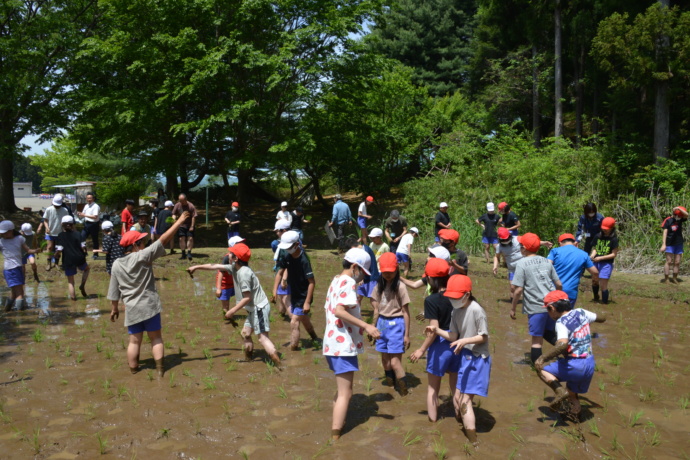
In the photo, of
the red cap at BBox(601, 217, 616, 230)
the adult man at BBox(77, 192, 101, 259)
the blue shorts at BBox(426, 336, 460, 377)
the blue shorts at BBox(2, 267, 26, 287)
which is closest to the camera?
the blue shorts at BBox(426, 336, 460, 377)

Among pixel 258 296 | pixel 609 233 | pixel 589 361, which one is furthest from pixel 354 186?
pixel 589 361

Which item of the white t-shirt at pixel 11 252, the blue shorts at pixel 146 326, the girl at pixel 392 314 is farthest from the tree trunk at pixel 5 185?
the girl at pixel 392 314

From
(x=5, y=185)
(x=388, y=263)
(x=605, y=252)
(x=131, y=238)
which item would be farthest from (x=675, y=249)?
(x=5, y=185)

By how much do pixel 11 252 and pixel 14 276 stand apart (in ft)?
1.71

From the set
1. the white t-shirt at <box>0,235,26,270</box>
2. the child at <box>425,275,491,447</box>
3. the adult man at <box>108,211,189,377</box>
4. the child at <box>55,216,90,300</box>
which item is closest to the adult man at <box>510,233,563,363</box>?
the child at <box>425,275,491,447</box>

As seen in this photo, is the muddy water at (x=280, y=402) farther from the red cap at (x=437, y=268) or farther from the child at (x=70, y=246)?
the red cap at (x=437, y=268)

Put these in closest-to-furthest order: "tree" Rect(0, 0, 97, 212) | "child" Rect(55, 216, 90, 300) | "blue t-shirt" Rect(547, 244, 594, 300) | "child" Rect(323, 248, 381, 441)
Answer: "child" Rect(323, 248, 381, 441)
"blue t-shirt" Rect(547, 244, 594, 300)
"child" Rect(55, 216, 90, 300)
"tree" Rect(0, 0, 97, 212)

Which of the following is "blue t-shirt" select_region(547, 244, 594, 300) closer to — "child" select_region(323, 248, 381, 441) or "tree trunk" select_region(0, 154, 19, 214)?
"child" select_region(323, 248, 381, 441)

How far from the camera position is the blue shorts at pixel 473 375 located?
482cm

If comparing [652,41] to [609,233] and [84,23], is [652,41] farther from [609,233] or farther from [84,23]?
[84,23]

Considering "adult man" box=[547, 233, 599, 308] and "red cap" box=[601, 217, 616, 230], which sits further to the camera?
"red cap" box=[601, 217, 616, 230]

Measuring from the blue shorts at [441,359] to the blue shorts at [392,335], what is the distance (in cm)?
67

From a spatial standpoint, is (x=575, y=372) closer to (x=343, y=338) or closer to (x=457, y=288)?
(x=457, y=288)

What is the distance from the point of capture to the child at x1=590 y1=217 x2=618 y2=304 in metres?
10.5
